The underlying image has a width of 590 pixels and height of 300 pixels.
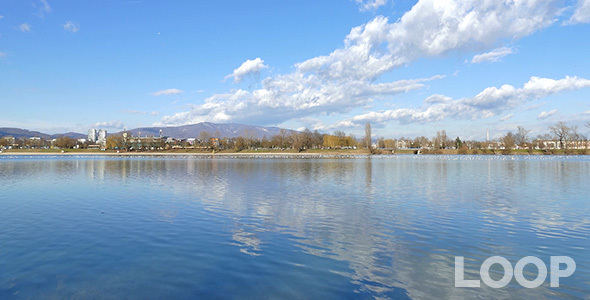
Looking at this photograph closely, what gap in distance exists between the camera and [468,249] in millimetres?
10773

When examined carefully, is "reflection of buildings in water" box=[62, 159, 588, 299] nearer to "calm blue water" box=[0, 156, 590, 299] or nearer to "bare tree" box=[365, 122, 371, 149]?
"calm blue water" box=[0, 156, 590, 299]

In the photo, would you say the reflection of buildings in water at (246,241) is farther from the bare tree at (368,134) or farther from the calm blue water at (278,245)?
the bare tree at (368,134)

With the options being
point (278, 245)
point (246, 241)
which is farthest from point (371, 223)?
point (246, 241)

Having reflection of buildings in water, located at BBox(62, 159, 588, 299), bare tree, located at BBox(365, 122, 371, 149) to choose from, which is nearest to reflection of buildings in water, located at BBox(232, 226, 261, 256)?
reflection of buildings in water, located at BBox(62, 159, 588, 299)

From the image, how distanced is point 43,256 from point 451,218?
14.9 metres

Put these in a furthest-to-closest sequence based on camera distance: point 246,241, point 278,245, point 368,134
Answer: point 368,134
point 246,241
point 278,245

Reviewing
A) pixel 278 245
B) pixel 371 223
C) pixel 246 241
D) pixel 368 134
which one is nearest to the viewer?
pixel 278 245

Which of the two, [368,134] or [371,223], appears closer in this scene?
[371,223]

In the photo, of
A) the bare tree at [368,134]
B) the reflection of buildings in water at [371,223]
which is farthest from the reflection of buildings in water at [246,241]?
the bare tree at [368,134]

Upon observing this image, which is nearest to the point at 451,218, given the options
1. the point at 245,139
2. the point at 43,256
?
the point at 43,256

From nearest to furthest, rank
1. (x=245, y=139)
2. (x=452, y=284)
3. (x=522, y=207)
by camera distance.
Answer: (x=452, y=284), (x=522, y=207), (x=245, y=139)

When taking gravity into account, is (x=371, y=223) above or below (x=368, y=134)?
below

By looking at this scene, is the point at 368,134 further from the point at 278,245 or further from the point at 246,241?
the point at 278,245

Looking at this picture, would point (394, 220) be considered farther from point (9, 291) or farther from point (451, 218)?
point (9, 291)
